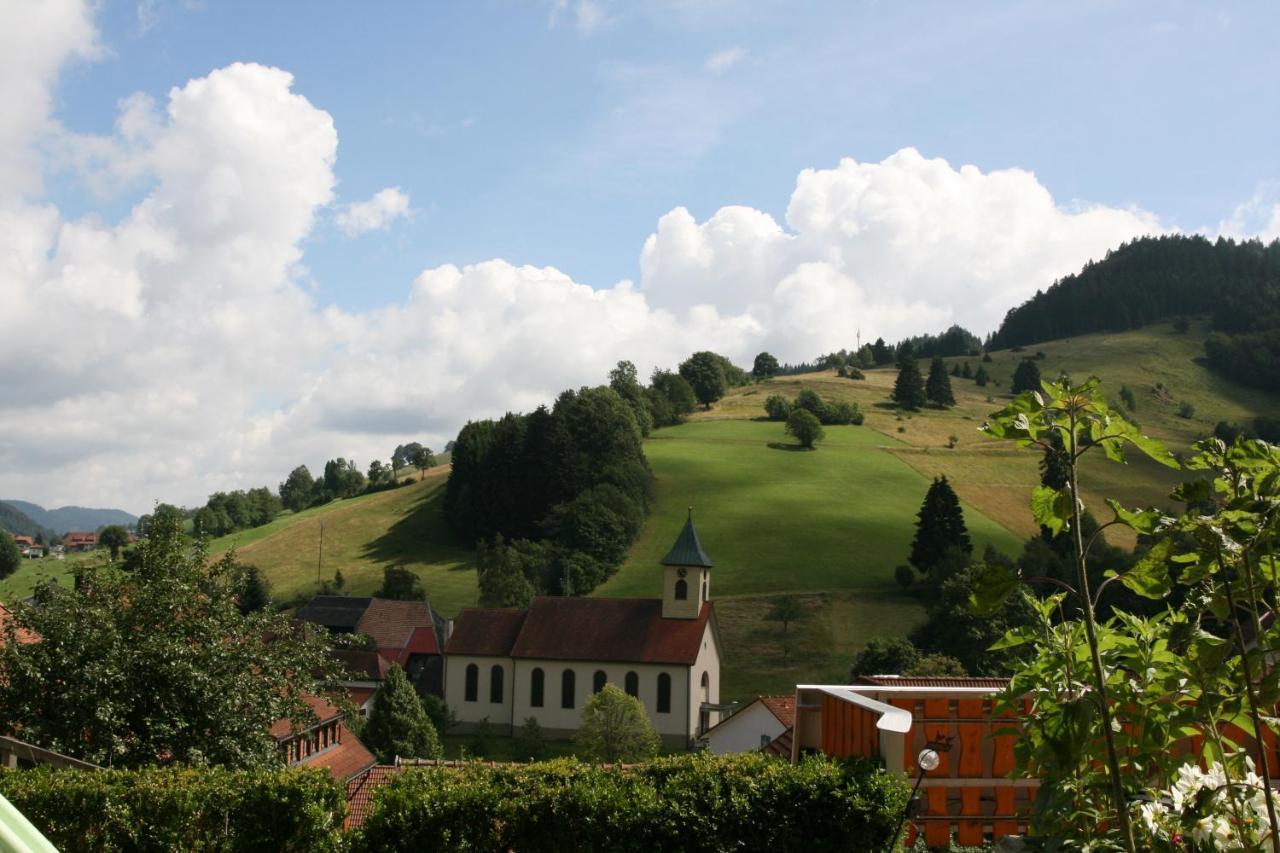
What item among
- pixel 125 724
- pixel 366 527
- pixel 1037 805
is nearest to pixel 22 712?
pixel 125 724

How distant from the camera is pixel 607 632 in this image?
216 ft

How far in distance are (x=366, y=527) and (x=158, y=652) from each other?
302 ft

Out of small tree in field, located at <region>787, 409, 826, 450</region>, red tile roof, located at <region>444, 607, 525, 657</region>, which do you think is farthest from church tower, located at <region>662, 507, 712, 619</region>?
small tree in field, located at <region>787, 409, 826, 450</region>

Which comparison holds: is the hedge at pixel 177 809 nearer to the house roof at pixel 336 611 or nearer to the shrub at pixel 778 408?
the house roof at pixel 336 611

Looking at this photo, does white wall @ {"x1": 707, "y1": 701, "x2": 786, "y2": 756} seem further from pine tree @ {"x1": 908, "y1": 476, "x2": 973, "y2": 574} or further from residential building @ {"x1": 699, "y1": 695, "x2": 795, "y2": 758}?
pine tree @ {"x1": 908, "y1": 476, "x2": 973, "y2": 574}

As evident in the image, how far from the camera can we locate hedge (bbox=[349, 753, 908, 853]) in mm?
16797

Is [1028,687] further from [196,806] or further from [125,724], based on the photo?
[125,724]

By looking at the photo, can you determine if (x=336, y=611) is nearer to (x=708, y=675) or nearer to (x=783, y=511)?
(x=708, y=675)

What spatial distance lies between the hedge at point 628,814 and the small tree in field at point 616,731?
103 feet

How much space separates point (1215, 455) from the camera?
16.5 feet

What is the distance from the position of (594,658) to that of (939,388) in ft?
296

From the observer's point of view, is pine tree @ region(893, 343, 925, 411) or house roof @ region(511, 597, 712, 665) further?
pine tree @ region(893, 343, 925, 411)

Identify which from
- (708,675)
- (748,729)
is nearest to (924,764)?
(748,729)

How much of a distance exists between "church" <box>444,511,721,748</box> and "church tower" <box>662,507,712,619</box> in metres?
0.06
